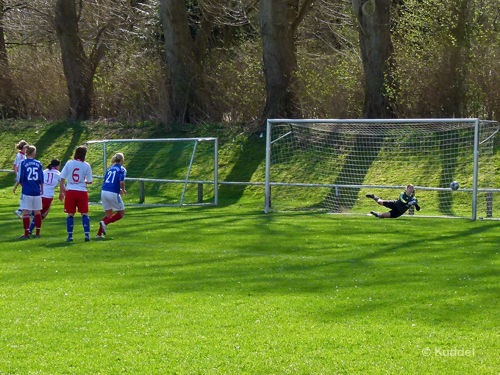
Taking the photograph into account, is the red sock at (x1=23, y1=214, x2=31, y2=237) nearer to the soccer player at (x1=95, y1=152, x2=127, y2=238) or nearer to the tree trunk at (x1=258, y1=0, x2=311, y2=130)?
the soccer player at (x1=95, y1=152, x2=127, y2=238)

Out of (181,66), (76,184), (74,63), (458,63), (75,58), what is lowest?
(76,184)

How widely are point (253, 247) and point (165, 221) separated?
423cm

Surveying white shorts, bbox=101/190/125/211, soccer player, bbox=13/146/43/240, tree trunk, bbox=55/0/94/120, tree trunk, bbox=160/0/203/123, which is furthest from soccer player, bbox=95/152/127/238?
tree trunk, bbox=55/0/94/120

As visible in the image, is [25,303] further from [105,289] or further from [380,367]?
[380,367]

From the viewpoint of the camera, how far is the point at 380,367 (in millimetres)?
5309

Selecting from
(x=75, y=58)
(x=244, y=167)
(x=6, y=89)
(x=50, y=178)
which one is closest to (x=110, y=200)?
(x=50, y=178)

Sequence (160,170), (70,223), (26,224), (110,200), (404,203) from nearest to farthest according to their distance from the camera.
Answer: (70,223) → (110,200) → (26,224) → (404,203) → (160,170)

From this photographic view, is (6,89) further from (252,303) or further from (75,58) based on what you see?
(252,303)

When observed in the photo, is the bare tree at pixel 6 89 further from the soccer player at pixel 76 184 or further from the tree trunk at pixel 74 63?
the soccer player at pixel 76 184

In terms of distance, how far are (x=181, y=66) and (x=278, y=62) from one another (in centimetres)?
458

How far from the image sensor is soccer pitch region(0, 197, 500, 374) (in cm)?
550

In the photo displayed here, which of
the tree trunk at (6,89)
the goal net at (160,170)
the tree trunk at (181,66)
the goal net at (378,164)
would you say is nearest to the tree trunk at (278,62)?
the goal net at (378,164)

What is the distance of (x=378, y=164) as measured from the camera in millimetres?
19469

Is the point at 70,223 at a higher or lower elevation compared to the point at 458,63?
lower
